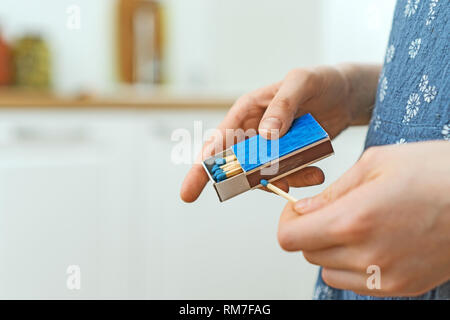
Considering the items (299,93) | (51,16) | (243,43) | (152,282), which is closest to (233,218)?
(152,282)

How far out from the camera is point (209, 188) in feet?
4.28

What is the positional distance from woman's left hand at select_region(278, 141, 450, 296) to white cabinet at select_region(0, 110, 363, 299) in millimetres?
919

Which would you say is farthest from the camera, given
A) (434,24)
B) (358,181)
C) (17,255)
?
(17,255)

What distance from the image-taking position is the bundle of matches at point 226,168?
478 mm

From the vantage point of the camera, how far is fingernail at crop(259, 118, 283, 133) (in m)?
0.48

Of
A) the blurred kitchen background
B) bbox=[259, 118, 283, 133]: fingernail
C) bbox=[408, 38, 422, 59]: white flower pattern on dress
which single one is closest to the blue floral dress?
bbox=[408, 38, 422, 59]: white flower pattern on dress

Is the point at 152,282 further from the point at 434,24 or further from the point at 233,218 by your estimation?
the point at 434,24

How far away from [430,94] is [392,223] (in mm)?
186

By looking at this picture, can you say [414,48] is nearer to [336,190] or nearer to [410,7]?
[410,7]

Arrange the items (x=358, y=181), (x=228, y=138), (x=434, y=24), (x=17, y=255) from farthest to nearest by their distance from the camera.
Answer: (x=17, y=255) → (x=228, y=138) → (x=434, y=24) → (x=358, y=181)

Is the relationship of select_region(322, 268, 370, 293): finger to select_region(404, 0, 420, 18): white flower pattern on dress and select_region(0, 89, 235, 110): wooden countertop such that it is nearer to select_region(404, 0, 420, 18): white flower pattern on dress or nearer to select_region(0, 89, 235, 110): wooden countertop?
select_region(404, 0, 420, 18): white flower pattern on dress

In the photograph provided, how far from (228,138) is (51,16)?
1386mm

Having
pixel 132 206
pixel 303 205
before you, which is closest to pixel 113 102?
pixel 132 206
